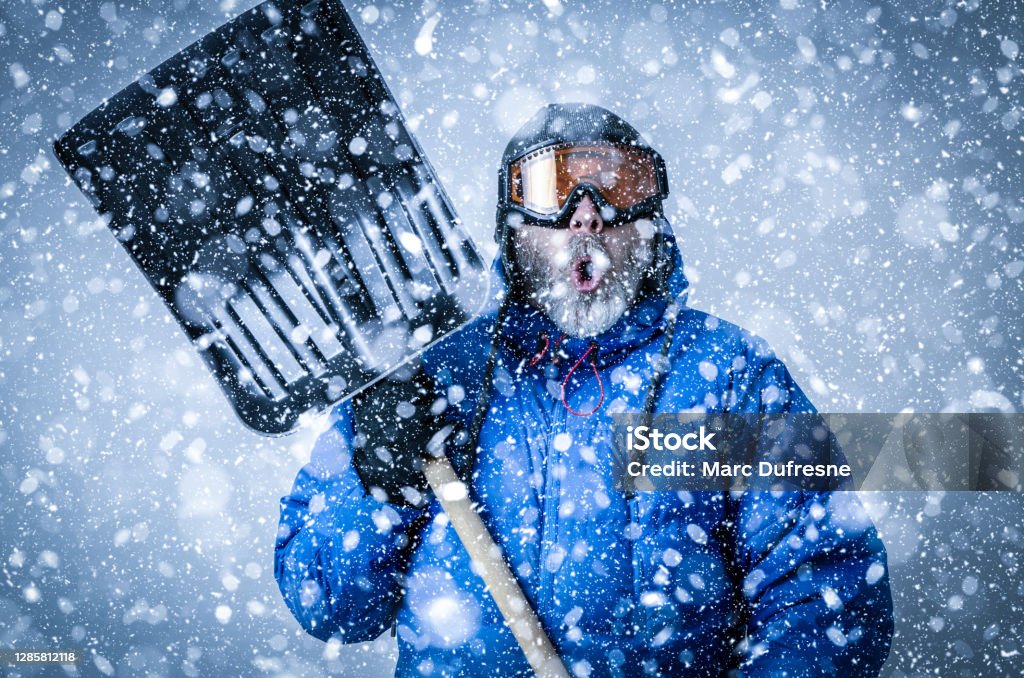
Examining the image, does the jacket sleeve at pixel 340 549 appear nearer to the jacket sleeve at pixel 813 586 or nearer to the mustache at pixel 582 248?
the mustache at pixel 582 248

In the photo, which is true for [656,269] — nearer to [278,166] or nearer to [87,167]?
[278,166]

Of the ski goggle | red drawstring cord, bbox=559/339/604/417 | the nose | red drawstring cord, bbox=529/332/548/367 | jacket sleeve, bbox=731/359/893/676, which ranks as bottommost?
jacket sleeve, bbox=731/359/893/676

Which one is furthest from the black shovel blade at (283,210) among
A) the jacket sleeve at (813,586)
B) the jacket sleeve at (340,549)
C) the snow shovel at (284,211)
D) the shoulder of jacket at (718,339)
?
the jacket sleeve at (813,586)

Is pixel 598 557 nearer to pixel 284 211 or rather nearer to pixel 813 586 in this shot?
pixel 813 586

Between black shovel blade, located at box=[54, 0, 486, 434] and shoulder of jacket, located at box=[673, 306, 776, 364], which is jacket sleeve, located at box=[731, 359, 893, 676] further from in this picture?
black shovel blade, located at box=[54, 0, 486, 434]

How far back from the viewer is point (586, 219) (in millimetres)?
1489

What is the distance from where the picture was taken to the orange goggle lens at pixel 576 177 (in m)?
1.50

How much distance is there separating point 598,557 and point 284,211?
0.90 metres

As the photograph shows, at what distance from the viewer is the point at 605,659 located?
1.29 metres

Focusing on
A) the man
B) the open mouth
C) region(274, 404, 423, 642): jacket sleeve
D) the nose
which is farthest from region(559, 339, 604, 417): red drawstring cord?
region(274, 404, 423, 642): jacket sleeve

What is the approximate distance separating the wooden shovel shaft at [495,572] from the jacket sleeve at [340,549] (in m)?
0.09

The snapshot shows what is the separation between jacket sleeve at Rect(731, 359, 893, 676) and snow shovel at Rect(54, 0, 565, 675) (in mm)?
733

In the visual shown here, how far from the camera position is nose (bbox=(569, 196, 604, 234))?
4.88 ft

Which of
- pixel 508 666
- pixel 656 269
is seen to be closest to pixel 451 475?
pixel 508 666
